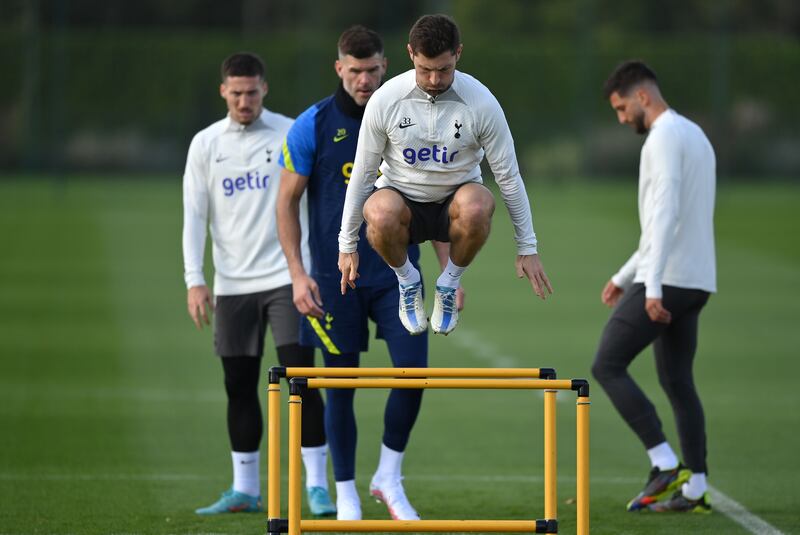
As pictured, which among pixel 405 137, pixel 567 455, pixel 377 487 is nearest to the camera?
pixel 405 137

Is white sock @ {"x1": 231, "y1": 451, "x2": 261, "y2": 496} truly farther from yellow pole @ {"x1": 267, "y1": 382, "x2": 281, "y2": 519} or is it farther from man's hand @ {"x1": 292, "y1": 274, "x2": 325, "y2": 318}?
yellow pole @ {"x1": 267, "y1": 382, "x2": 281, "y2": 519}

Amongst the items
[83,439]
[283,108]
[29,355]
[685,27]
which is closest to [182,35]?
[283,108]

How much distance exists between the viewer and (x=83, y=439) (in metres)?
10.7

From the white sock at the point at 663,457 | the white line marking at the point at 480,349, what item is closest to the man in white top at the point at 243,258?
the white sock at the point at 663,457

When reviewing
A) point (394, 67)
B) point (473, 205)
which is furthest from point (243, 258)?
point (394, 67)

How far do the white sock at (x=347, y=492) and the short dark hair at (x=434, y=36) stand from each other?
2601 millimetres

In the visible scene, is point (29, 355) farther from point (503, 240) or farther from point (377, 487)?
point (503, 240)

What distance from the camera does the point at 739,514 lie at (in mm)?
8266

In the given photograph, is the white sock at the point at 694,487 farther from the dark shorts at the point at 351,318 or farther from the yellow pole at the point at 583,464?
the yellow pole at the point at 583,464

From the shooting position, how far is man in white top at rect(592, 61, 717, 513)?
8.26 metres

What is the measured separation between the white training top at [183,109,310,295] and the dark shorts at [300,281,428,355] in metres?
0.54

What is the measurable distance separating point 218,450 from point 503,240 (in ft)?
54.4

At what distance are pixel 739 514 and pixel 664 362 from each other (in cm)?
94

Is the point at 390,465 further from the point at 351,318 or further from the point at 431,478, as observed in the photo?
the point at 431,478
